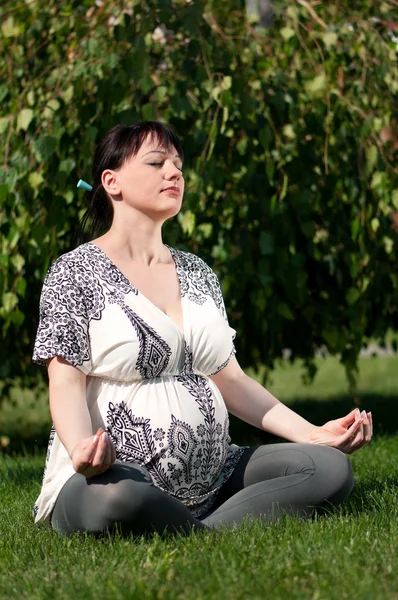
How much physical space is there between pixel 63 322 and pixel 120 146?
565mm

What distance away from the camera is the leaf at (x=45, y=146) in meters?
4.22

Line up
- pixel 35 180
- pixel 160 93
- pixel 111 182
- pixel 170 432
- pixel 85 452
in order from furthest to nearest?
pixel 35 180, pixel 160 93, pixel 111 182, pixel 170 432, pixel 85 452

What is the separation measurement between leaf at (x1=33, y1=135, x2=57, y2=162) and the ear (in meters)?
1.39

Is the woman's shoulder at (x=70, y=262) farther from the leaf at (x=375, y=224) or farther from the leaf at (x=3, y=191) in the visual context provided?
the leaf at (x=375, y=224)

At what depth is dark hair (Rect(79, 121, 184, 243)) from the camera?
9.42 feet

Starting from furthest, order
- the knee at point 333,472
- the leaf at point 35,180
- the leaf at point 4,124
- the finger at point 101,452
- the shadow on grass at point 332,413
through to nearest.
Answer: the shadow on grass at point 332,413, the leaf at point 4,124, the leaf at point 35,180, the knee at point 333,472, the finger at point 101,452

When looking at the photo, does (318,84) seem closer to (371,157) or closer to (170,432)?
(371,157)

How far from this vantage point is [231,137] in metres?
4.72

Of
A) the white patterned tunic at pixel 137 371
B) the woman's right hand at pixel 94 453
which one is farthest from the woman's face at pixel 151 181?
the woman's right hand at pixel 94 453

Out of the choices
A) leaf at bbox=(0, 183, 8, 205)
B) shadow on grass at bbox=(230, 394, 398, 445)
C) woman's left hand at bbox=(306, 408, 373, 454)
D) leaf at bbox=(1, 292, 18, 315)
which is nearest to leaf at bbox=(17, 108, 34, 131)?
leaf at bbox=(0, 183, 8, 205)

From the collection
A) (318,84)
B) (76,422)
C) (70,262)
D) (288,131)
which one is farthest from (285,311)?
(76,422)

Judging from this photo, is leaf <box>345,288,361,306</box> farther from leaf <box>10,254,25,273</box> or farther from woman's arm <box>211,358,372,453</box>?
woman's arm <box>211,358,372,453</box>

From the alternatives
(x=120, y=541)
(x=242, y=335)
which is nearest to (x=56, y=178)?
(x=242, y=335)

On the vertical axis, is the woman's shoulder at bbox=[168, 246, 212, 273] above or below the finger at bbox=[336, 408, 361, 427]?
above
